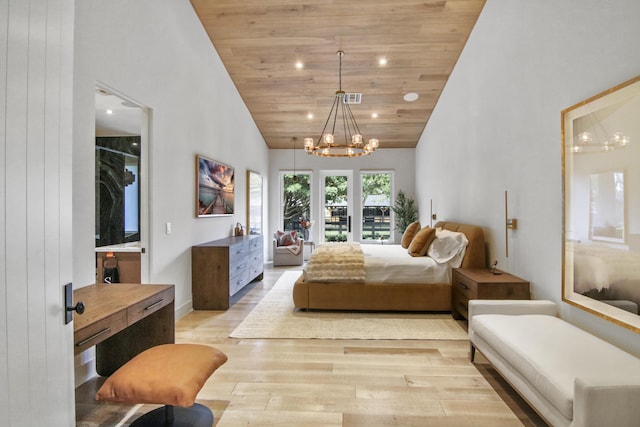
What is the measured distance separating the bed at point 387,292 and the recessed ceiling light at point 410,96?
278 cm

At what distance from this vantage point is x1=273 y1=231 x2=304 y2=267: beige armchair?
23.3 ft

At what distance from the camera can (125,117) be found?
4281 mm

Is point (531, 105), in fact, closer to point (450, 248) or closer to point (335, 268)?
point (450, 248)

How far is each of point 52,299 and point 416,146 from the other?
292 inches

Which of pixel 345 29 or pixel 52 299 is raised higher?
pixel 345 29

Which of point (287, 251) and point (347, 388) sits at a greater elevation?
point (287, 251)

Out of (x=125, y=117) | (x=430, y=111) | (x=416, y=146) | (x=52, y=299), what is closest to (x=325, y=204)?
(x=416, y=146)

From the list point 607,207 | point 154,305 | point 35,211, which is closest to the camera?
point 35,211

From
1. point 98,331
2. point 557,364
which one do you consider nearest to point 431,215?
point 557,364

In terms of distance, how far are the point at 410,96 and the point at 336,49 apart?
1722 mm

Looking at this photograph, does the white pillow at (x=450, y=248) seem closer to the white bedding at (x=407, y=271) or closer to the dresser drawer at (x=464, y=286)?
the white bedding at (x=407, y=271)

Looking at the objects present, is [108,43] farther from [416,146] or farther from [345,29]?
[416,146]

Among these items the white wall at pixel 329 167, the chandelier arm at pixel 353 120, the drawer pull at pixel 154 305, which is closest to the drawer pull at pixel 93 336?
the drawer pull at pixel 154 305

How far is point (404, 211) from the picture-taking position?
24.7 ft
